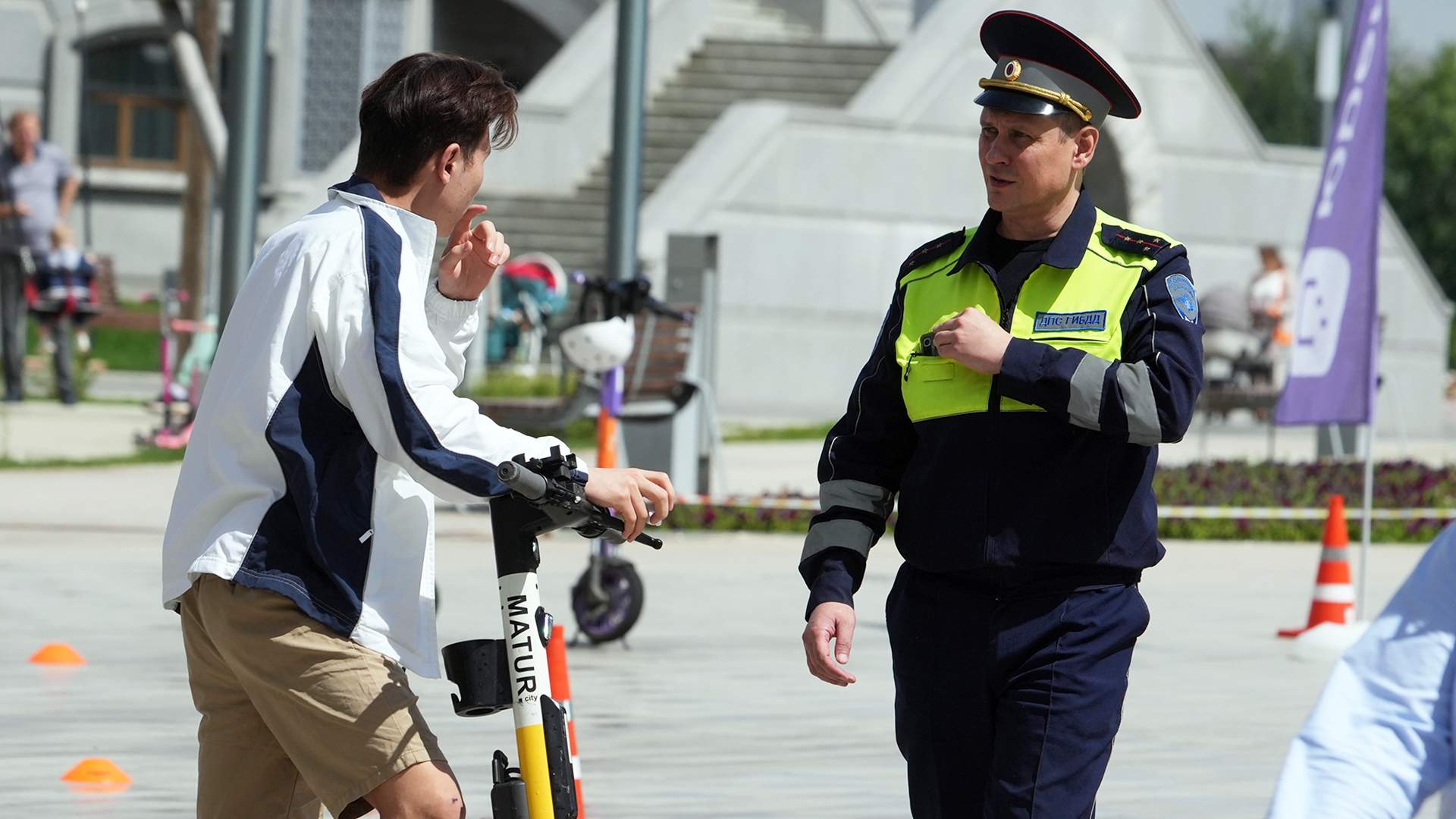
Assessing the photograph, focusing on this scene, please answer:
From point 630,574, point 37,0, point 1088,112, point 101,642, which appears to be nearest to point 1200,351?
point 1088,112

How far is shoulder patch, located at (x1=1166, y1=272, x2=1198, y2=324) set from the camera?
3.71 m

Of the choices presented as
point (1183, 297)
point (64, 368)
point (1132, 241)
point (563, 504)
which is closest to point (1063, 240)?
point (1132, 241)

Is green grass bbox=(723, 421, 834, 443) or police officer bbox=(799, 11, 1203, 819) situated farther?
green grass bbox=(723, 421, 834, 443)

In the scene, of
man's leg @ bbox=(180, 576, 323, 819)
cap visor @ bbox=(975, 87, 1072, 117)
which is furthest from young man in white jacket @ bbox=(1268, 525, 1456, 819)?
man's leg @ bbox=(180, 576, 323, 819)

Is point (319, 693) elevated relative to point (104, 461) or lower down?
elevated

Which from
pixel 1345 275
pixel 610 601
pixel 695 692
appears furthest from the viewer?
pixel 1345 275

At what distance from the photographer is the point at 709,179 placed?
2127cm

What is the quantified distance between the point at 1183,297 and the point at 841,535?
691 millimetres

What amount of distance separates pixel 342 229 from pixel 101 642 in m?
5.70

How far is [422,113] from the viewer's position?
3611 millimetres

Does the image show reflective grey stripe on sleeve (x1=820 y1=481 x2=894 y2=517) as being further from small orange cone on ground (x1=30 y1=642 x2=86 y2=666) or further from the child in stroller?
the child in stroller

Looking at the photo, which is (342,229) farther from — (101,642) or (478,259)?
(101,642)

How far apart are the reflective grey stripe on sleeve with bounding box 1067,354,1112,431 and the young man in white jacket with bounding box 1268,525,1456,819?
129 cm

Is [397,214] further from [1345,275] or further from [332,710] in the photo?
[1345,275]
